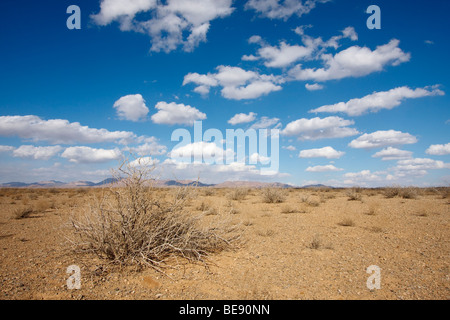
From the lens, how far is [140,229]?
4.56 m

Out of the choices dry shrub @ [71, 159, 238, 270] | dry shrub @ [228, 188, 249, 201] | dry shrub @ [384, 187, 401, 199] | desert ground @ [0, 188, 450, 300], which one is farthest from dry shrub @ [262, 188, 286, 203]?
dry shrub @ [71, 159, 238, 270]

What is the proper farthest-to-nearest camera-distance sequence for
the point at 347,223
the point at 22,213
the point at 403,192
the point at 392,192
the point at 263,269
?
1. the point at 392,192
2. the point at 403,192
3. the point at 22,213
4. the point at 347,223
5. the point at 263,269

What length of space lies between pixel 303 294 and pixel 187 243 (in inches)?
93.3

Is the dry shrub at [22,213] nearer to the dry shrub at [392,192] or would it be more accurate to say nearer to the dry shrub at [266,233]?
the dry shrub at [266,233]

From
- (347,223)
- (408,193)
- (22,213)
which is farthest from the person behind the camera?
(408,193)

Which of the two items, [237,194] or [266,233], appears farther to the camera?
[237,194]

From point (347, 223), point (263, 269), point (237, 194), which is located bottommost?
point (263, 269)

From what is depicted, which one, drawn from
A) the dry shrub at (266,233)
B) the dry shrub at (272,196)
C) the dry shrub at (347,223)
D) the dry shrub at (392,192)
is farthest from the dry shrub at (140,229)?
the dry shrub at (392,192)

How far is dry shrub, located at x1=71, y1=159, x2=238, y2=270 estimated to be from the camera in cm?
446

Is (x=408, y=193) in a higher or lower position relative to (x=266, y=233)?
higher

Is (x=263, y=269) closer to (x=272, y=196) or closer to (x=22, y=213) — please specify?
(x=22, y=213)

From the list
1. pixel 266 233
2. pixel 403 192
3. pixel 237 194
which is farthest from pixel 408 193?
pixel 266 233
